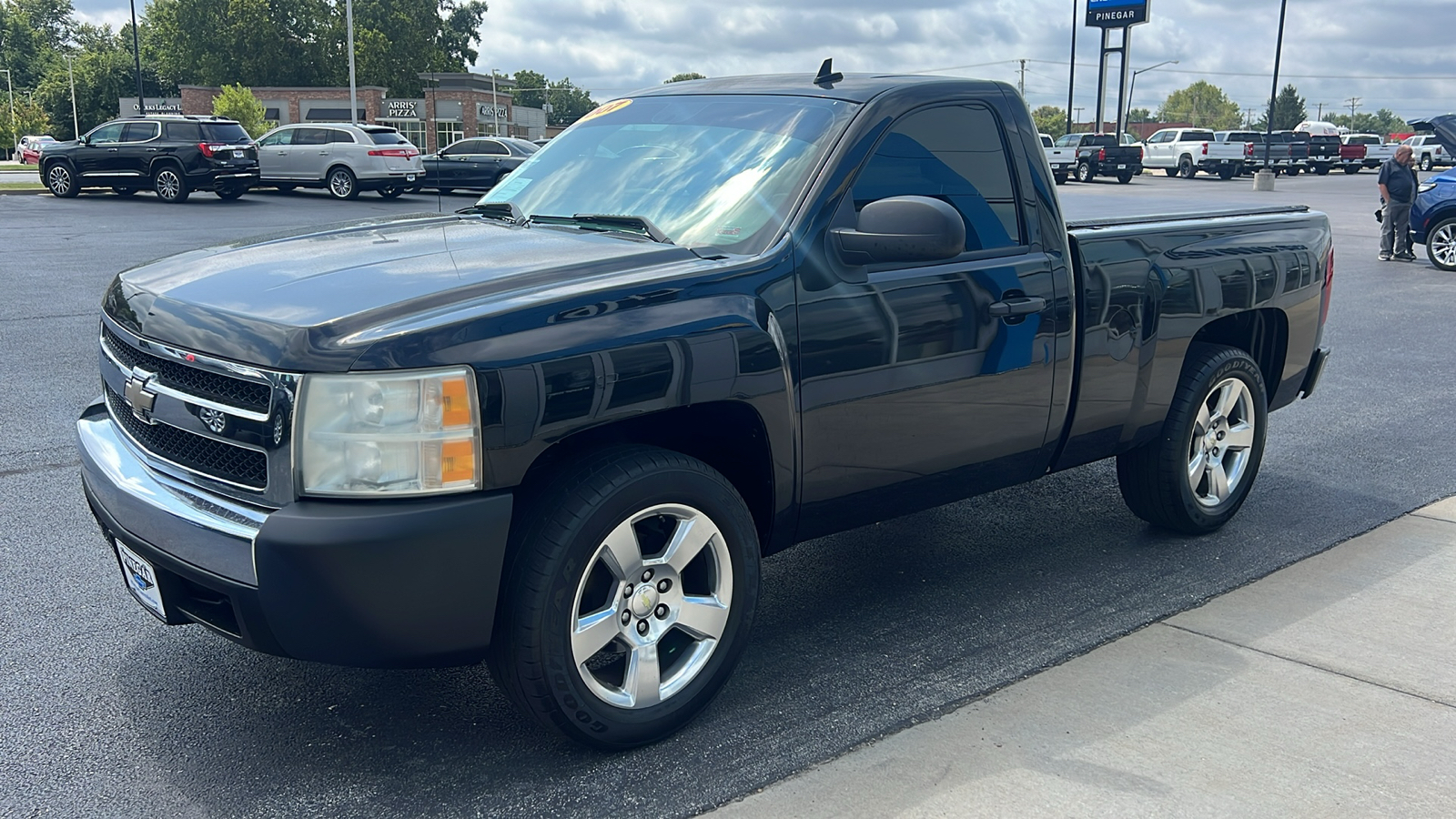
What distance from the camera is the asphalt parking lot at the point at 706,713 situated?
3014 millimetres

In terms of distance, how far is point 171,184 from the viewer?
25.2 m

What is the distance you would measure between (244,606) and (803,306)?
5.43ft

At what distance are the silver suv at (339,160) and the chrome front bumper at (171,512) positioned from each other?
24919 mm

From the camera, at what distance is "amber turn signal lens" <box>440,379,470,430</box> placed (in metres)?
2.72

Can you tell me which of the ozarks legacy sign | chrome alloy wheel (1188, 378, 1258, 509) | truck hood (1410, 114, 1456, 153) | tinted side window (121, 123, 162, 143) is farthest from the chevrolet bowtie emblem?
the ozarks legacy sign

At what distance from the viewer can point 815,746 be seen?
10.6 feet

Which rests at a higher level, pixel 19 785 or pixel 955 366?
pixel 955 366

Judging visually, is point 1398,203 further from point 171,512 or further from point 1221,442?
point 171,512

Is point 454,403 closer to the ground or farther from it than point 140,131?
closer to the ground

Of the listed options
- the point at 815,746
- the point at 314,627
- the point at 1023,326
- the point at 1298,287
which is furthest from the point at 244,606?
the point at 1298,287

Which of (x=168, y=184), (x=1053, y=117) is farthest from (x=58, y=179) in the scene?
(x=1053, y=117)

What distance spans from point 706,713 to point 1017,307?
1660 mm

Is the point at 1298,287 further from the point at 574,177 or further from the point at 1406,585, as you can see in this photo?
the point at 574,177

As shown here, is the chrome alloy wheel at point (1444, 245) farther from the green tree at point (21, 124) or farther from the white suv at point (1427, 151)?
the green tree at point (21, 124)
